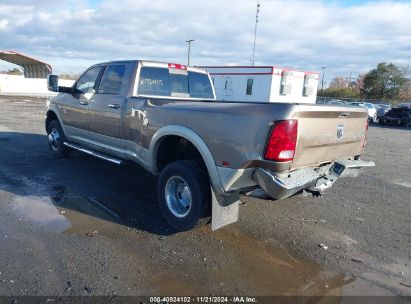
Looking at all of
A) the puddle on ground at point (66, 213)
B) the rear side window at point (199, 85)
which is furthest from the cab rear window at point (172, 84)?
the puddle on ground at point (66, 213)

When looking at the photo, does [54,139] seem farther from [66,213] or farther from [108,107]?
[66,213]

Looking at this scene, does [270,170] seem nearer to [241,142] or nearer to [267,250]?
[241,142]

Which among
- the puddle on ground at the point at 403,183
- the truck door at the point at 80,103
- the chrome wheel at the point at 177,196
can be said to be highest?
the truck door at the point at 80,103

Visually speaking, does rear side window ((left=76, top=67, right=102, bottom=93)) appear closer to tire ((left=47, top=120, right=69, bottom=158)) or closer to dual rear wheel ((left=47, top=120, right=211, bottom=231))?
tire ((left=47, top=120, right=69, bottom=158))

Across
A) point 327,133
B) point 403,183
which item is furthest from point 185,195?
point 403,183

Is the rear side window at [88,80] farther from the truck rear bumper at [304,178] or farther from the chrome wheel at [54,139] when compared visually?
the truck rear bumper at [304,178]

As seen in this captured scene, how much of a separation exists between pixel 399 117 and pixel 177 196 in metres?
28.3

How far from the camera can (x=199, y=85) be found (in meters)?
6.75

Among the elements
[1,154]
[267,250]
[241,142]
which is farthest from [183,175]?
[1,154]

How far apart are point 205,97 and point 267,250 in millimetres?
3352

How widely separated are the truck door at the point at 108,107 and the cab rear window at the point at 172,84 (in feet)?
1.09

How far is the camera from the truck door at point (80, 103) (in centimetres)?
657

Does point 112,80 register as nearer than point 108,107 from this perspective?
No

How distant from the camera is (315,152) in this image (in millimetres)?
4121
